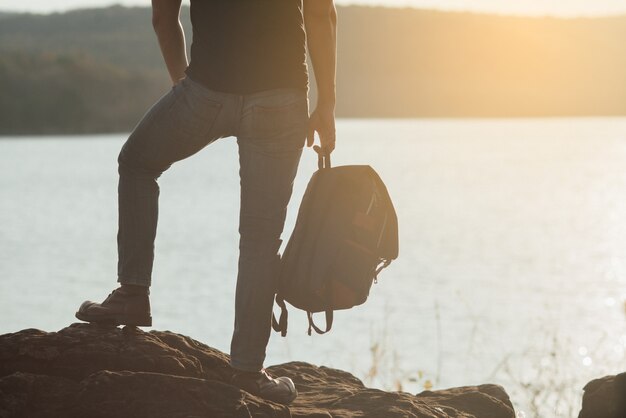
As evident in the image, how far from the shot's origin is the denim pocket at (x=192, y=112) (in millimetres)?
3910

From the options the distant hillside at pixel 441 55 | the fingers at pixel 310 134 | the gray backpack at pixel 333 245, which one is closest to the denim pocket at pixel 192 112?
the fingers at pixel 310 134

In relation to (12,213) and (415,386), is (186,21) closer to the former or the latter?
(12,213)

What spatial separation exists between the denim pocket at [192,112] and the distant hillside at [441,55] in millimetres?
97531

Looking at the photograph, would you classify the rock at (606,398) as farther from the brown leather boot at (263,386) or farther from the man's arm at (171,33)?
the man's arm at (171,33)

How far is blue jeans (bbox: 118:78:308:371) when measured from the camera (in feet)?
12.9

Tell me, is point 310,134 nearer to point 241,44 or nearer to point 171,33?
point 241,44

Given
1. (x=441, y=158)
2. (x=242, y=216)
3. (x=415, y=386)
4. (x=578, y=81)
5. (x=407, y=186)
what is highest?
(x=578, y=81)

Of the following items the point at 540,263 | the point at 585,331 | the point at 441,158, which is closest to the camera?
the point at 585,331

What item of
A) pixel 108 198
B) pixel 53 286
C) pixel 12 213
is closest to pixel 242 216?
pixel 53 286

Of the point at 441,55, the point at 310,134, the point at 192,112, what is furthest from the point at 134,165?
the point at 441,55

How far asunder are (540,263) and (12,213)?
17821 millimetres

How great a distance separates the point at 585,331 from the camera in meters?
13.8

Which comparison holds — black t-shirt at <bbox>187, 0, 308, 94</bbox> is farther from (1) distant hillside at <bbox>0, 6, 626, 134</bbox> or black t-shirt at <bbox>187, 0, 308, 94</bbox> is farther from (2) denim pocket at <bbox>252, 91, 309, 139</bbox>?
(1) distant hillside at <bbox>0, 6, 626, 134</bbox>

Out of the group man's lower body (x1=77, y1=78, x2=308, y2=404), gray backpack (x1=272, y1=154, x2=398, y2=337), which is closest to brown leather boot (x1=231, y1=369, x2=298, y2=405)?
man's lower body (x1=77, y1=78, x2=308, y2=404)
